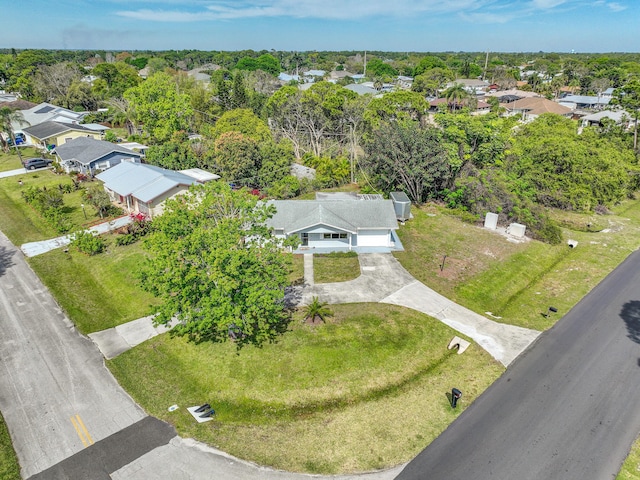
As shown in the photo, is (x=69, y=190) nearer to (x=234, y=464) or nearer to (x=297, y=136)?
(x=297, y=136)

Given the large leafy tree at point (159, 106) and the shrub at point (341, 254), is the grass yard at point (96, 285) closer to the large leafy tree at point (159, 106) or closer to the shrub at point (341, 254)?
the shrub at point (341, 254)

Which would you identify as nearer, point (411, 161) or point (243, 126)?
point (411, 161)

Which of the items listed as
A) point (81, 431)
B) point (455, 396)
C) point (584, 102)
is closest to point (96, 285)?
point (81, 431)

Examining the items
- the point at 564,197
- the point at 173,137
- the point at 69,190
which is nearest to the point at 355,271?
the point at 564,197

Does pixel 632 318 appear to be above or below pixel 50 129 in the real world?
below

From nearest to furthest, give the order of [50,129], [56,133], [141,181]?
[141,181]
[56,133]
[50,129]

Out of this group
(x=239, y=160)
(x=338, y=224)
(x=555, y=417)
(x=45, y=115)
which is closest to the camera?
(x=555, y=417)

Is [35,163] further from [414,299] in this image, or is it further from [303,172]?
[414,299]

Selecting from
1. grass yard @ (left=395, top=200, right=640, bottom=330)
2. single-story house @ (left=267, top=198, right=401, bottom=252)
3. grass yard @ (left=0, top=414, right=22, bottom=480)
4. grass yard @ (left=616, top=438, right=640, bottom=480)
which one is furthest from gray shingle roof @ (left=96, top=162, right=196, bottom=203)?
grass yard @ (left=616, top=438, right=640, bottom=480)
